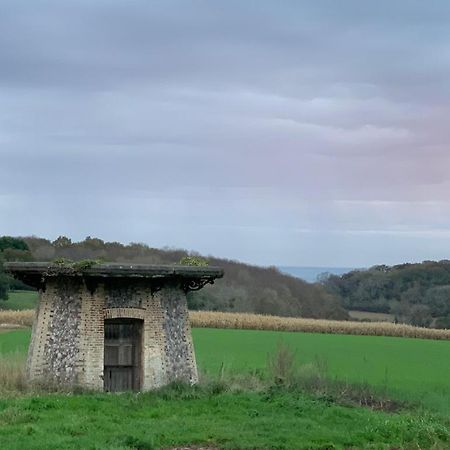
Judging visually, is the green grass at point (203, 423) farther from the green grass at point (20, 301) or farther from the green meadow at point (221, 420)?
the green grass at point (20, 301)

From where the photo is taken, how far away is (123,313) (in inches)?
756

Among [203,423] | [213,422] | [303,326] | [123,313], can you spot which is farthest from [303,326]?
[203,423]

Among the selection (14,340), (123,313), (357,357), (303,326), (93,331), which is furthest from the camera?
(303,326)

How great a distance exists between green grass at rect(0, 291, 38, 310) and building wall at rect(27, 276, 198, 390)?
121 ft

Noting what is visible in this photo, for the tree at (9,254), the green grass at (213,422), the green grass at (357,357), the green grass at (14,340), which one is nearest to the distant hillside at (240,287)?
the tree at (9,254)

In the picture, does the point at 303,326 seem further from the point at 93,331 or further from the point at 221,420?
the point at 221,420

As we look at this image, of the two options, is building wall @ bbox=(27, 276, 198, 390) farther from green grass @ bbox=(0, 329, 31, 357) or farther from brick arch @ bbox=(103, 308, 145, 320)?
green grass @ bbox=(0, 329, 31, 357)

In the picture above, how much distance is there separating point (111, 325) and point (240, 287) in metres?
49.0

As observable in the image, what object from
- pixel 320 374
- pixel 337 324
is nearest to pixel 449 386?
pixel 320 374

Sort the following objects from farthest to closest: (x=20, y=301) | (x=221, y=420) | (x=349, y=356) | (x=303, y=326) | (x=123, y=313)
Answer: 1. (x=20, y=301)
2. (x=303, y=326)
3. (x=349, y=356)
4. (x=123, y=313)
5. (x=221, y=420)

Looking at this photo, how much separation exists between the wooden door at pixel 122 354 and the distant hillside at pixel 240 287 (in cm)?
3590

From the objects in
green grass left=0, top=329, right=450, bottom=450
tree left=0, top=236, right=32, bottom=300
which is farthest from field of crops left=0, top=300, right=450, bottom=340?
green grass left=0, top=329, right=450, bottom=450

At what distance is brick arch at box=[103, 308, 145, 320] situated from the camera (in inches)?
750

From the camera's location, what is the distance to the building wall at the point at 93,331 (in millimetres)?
18750
